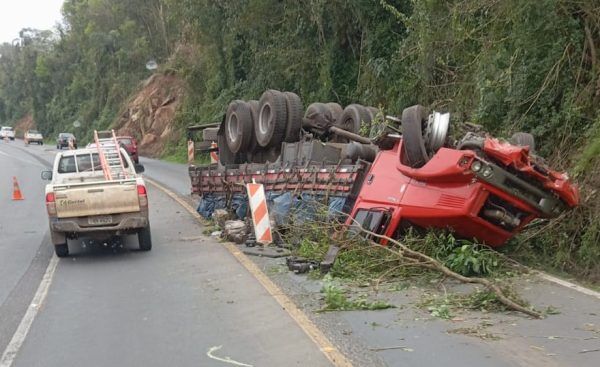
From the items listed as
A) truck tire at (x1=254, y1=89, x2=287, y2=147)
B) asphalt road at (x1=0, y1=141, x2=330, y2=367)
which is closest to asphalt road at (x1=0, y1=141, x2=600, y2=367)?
asphalt road at (x1=0, y1=141, x2=330, y2=367)

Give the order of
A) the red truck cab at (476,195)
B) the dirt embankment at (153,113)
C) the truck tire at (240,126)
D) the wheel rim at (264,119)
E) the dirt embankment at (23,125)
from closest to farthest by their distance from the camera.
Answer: the red truck cab at (476,195), the wheel rim at (264,119), the truck tire at (240,126), the dirt embankment at (153,113), the dirt embankment at (23,125)

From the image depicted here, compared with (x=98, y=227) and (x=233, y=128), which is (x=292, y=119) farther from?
(x=98, y=227)

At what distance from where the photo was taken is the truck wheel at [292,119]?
43.4ft

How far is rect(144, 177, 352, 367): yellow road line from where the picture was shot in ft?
18.2

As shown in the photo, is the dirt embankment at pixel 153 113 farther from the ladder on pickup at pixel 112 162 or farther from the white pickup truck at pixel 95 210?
the white pickup truck at pixel 95 210

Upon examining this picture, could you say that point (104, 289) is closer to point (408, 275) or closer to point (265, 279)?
point (265, 279)

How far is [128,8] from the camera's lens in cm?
6203

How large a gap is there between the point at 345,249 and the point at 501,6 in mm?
5978

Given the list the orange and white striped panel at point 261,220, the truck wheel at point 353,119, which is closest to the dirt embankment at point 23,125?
the truck wheel at point 353,119

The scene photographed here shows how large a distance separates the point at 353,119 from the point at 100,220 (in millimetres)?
5547

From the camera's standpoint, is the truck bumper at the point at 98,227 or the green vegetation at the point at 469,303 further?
the truck bumper at the point at 98,227

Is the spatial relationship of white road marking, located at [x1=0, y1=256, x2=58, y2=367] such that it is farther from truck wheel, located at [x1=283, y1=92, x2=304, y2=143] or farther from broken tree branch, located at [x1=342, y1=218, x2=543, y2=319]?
truck wheel, located at [x1=283, y1=92, x2=304, y2=143]

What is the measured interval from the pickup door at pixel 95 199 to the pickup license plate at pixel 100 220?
0.28 feet

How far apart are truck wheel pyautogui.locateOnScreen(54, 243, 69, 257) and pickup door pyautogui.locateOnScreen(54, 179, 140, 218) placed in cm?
63
